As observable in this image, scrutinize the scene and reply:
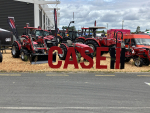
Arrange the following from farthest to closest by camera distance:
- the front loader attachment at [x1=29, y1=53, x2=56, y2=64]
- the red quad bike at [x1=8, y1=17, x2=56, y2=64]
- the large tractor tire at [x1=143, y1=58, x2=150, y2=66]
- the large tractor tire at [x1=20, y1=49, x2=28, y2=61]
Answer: the large tractor tire at [x1=20, y1=49, x2=28, y2=61], the red quad bike at [x1=8, y1=17, x2=56, y2=64], the front loader attachment at [x1=29, y1=53, x2=56, y2=64], the large tractor tire at [x1=143, y1=58, x2=150, y2=66]

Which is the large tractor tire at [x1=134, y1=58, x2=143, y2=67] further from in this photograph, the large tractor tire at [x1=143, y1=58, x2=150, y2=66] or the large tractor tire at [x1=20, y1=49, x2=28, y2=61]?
the large tractor tire at [x1=20, y1=49, x2=28, y2=61]

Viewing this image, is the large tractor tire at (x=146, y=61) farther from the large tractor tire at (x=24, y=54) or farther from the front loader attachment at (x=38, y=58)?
the large tractor tire at (x=24, y=54)

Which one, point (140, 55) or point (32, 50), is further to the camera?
point (32, 50)

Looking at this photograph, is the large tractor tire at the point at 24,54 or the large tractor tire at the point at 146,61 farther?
the large tractor tire at the point at 24,54

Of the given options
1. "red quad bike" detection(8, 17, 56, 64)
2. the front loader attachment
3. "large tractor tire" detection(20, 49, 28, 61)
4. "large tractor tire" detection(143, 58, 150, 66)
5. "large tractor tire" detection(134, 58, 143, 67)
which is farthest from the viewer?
"large tractor tire" detection(20, 49, 28, 61)

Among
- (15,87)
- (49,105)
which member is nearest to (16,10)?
(15,87)

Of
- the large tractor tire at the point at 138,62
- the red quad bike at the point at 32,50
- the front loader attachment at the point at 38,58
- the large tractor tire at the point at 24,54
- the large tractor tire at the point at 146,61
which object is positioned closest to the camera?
the large tractor tire at the point at 138,62

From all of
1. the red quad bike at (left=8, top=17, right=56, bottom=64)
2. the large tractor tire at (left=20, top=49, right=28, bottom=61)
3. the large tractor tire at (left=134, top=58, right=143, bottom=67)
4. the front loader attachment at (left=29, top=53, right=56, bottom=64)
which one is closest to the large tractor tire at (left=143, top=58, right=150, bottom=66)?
the large tractor tire at (left=134, top=58, right=143, bottom=67)

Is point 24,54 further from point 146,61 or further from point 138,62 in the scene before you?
point 146,61

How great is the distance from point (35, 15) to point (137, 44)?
2156 cm

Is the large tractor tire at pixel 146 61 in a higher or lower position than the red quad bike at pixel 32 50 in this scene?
lower

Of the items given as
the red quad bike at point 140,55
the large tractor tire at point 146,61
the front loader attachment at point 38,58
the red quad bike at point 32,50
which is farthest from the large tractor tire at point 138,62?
the front loader attachment at point 38,58

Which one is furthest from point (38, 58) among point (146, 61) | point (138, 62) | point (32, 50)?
point (146, 61)

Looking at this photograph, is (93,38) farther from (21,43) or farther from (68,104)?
(68,104)
